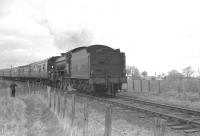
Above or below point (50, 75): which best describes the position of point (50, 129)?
below

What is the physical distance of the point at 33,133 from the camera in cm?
921

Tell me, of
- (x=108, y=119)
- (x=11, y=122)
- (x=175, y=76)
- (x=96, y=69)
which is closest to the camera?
(x=108, y=119)

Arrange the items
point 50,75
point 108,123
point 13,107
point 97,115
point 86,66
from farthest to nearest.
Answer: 1. point 50,75
2. point 86,66
3. point 13,107
4. point 97,115
5. point 108,123

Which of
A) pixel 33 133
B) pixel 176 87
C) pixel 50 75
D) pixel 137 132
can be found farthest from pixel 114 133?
pixel 50 75

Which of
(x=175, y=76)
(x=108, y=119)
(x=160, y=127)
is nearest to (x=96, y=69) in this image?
(x=108, y=119)

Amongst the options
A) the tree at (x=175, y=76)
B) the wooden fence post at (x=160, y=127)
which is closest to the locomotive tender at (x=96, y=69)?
the tree at (x=175, y=76)

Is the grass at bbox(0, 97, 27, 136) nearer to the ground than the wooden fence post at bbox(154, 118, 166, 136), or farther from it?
nearer to the ground

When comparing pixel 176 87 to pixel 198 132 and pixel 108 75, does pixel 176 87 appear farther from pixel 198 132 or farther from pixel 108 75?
pixel 198 132

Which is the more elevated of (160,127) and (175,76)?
(175,76)

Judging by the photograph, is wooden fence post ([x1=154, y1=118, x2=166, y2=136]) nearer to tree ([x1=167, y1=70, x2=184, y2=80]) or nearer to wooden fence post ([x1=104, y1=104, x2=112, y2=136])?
wooden fence post ([x1=104, y1=104, x2=112, y2=136])

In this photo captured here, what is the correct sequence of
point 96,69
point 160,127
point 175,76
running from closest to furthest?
point 160,127, point 96,69, point 175,76

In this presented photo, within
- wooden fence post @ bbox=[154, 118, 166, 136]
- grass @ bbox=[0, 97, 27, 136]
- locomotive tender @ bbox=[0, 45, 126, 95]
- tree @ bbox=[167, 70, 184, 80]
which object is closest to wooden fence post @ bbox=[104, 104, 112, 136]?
wooden fence post @ bbox=[154, 118, 166, 136]

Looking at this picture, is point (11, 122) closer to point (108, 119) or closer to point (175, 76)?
point (108, 119)

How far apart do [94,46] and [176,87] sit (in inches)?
405
